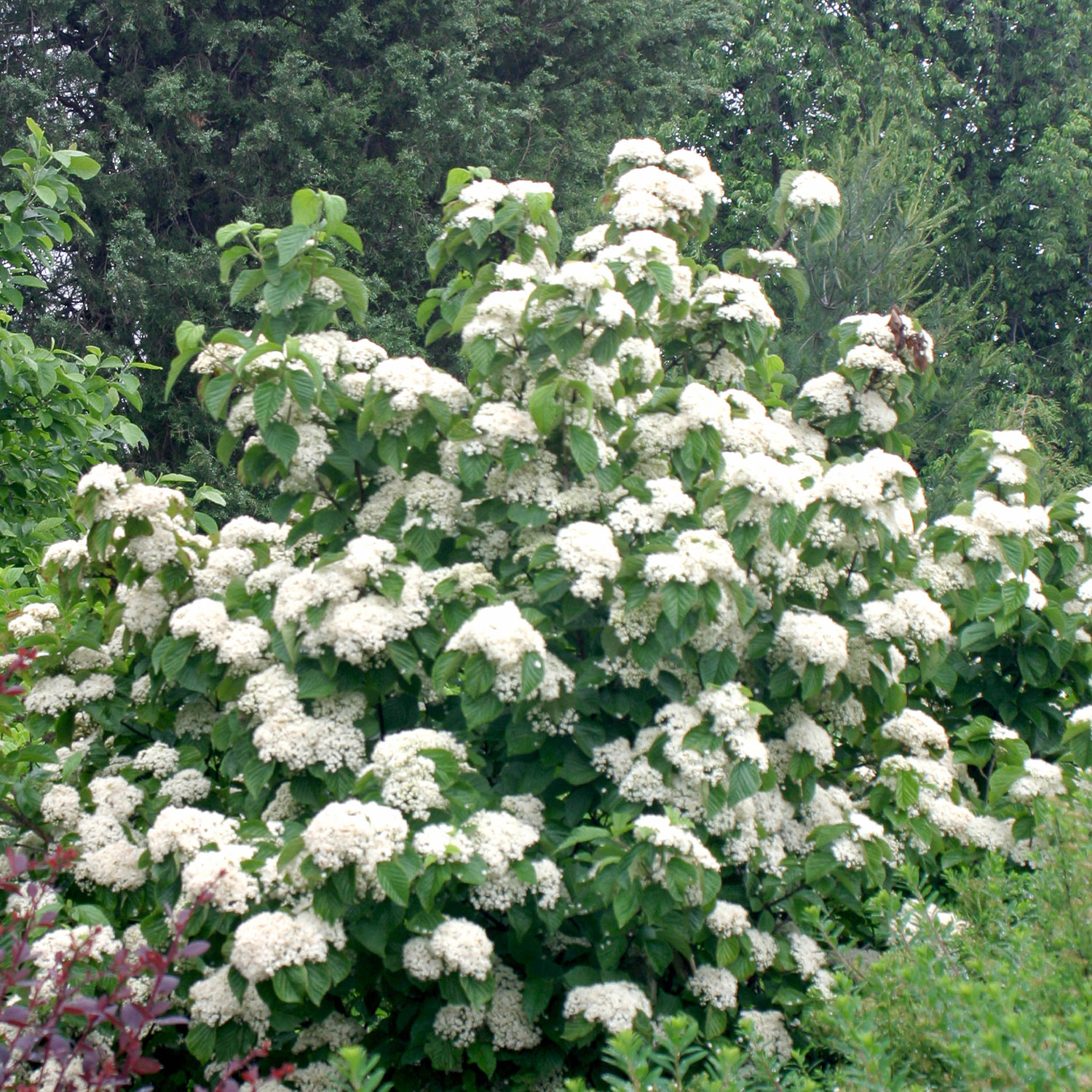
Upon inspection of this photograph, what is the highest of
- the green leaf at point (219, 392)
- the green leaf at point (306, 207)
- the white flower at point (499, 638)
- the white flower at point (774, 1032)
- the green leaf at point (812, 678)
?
the green leaf at point (306, 207)

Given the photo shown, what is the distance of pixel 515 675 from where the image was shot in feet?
8.21

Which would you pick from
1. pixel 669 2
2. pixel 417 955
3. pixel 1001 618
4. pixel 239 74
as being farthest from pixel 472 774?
pixel 669 2

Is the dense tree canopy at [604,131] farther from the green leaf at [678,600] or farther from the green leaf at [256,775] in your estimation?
the green leaf at [256,775]

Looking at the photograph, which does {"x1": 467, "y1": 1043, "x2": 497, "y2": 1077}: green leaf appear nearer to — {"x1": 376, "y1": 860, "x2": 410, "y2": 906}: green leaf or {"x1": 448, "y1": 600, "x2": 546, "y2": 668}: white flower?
{"x1": 376, "y1": 860, "x2": 410, "y2": 906}: green leaf

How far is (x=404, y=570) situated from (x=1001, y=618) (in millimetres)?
1802

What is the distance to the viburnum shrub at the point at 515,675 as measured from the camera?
243 centimetres

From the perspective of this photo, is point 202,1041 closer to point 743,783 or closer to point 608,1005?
point 608,1005

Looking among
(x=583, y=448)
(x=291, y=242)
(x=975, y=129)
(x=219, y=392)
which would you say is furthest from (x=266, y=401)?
(x=975, y=129)

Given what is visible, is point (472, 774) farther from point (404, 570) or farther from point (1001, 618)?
point (1001, 618)

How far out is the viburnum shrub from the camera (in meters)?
2.43

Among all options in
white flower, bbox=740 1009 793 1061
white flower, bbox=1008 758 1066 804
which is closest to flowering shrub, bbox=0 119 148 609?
white flower, bbox=740 1009 793 1061

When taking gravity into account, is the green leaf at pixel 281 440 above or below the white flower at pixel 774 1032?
above

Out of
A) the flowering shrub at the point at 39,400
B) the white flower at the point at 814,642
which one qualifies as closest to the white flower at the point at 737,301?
the white flower at the point at 814,642

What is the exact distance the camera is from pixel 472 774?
105 inches
